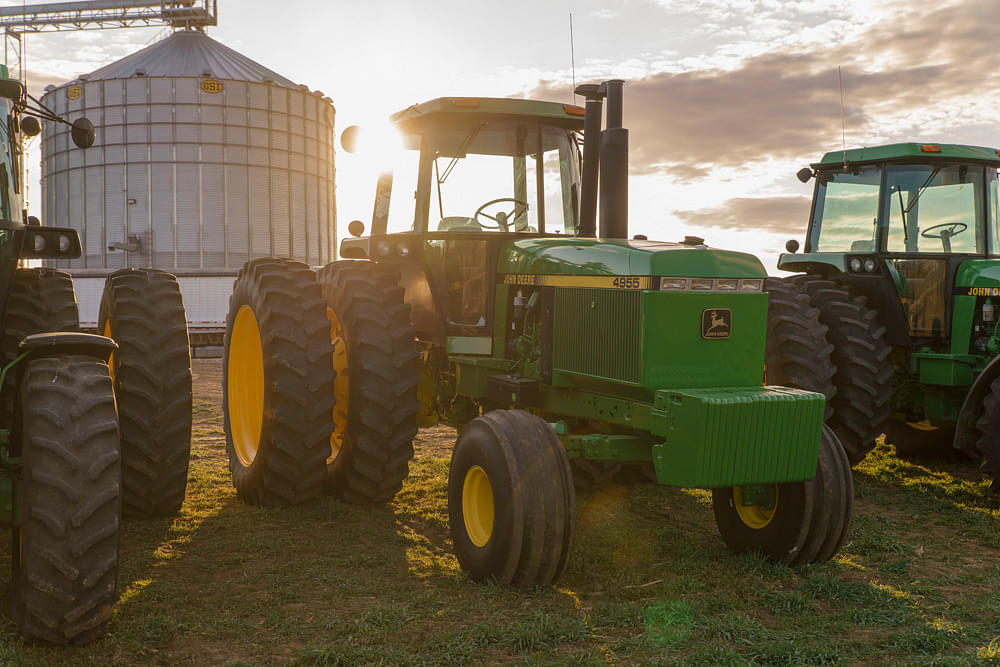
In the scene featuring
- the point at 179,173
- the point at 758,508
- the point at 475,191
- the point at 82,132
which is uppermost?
the point at 179,173

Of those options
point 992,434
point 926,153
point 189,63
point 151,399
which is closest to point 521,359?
point 151,399

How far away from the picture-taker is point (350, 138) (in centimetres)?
665

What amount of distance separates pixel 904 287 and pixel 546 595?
521 cm

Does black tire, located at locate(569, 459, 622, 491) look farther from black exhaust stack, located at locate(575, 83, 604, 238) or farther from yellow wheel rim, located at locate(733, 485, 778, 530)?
black exhaust stack, located at locate(575, 83, 604, 238)

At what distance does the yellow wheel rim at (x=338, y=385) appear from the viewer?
246 inches

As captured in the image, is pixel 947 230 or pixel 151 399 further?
pixel 947 230

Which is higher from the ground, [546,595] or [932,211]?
[932,211]

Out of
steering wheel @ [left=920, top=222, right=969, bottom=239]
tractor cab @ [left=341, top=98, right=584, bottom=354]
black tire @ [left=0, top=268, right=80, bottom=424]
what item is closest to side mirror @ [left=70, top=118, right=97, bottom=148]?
black tire @ [left=0, top=268, right=80, bottom=424]

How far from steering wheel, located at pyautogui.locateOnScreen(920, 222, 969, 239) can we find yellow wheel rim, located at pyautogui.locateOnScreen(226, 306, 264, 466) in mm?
A: 5927

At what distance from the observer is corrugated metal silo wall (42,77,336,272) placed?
2219 centimetres

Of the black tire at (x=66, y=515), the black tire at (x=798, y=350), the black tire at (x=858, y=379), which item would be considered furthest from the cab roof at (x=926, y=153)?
the black tire at (x=66, y=515)

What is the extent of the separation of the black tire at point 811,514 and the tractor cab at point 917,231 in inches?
141

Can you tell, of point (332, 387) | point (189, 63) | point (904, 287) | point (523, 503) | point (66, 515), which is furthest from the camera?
point (189, 63)

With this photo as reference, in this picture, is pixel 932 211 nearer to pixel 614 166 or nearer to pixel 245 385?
pixel 614 166
